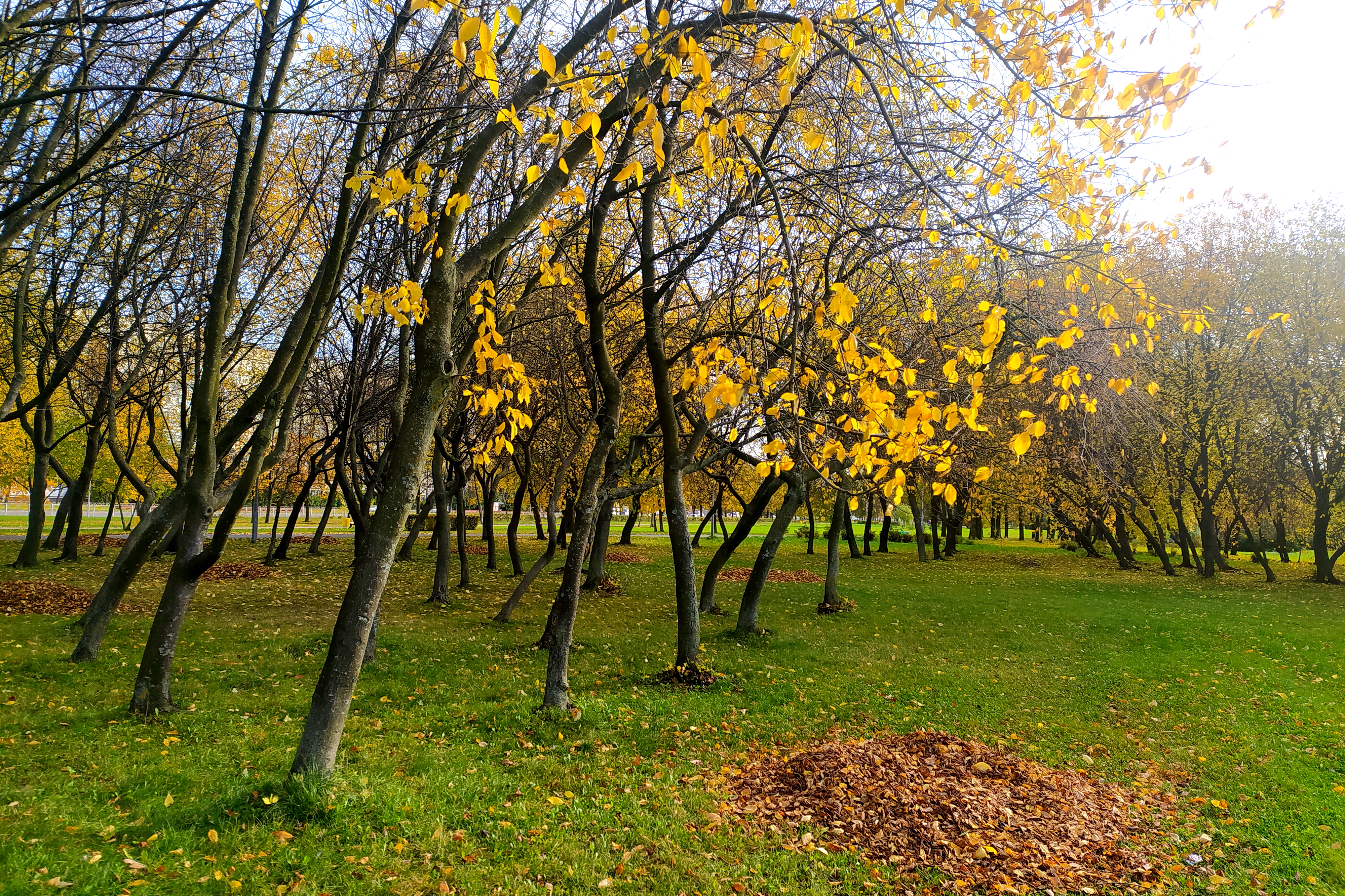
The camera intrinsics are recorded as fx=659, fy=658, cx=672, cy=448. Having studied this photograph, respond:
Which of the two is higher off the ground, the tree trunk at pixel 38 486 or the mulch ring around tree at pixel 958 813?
the tree trunk at pixel 38 486

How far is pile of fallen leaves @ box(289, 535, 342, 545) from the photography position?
87.6 ft

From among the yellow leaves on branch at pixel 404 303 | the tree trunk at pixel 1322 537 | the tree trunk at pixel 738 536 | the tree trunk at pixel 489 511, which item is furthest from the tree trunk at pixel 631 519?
the tree trunk at pixel 1322 537

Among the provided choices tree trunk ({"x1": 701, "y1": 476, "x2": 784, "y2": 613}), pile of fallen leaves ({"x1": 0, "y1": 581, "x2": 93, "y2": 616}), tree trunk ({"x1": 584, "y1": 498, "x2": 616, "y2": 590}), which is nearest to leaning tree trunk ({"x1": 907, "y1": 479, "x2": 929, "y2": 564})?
tree trunk ({"x1": 701, "y1": 476, "x2": 784, "y2": 613})

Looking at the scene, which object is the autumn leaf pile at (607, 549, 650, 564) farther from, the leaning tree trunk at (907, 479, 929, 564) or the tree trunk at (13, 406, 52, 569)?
the tree trunk at (13, 406, 52, 569)

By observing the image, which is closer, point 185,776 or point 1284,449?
point 185,776

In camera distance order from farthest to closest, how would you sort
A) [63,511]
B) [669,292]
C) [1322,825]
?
[63,511], [669,292], [1322,825]

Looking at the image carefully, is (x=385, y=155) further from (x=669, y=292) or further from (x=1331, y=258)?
(x=1331, y=258)

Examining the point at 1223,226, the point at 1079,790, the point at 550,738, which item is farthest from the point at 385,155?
the point at 1223,226

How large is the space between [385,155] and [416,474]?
344 cm

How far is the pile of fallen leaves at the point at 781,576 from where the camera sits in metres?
20.2

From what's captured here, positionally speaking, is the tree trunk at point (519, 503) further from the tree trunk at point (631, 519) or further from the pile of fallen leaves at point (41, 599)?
the pile of fallen leaves at point (41, 599)

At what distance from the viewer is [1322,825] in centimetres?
524

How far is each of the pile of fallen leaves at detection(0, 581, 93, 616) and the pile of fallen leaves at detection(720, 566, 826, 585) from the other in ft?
47.0

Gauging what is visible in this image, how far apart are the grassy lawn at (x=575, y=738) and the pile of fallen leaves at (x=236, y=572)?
1.37m
